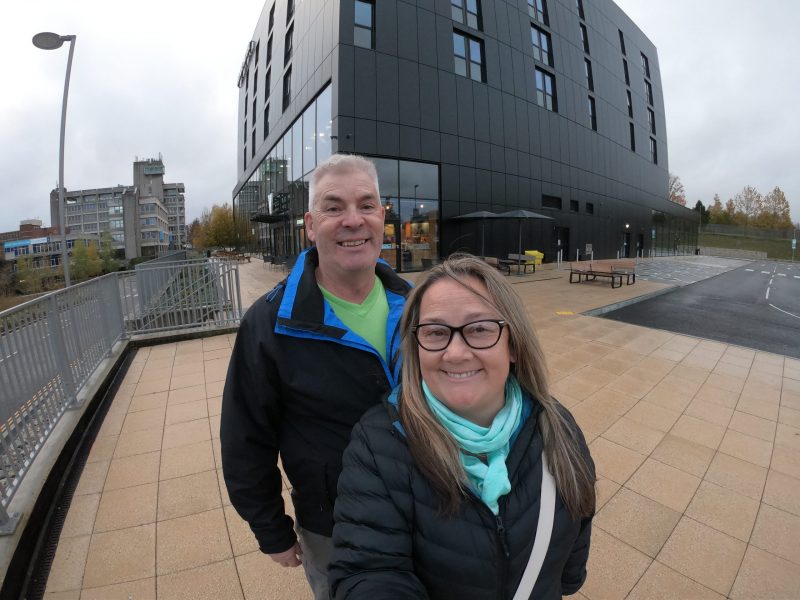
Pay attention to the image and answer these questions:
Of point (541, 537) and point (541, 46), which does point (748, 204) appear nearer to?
point (541, 46)

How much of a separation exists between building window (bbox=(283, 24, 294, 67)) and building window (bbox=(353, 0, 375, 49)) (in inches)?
313

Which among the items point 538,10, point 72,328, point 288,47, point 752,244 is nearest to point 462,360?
point 72,328

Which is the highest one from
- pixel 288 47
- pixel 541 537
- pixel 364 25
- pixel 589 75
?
pixel 589 75

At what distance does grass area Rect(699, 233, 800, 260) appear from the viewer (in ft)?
152

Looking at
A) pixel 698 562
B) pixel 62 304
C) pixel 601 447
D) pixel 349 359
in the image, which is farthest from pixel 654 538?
pixel 62 304

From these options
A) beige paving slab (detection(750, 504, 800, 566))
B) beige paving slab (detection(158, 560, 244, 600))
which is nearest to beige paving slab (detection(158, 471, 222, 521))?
beige paving slab (detection(158, 560, 244, 600))

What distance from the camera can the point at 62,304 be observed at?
12.4 ft

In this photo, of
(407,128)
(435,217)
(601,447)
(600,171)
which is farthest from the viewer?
(600,171)

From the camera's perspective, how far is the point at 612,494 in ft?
8.96

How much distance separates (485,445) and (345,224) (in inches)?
36.1

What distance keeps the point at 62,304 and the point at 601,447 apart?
5.81 metres

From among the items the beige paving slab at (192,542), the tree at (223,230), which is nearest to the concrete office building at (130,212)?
the tree at (223,230)

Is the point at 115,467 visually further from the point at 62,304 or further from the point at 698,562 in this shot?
the point at 698,562

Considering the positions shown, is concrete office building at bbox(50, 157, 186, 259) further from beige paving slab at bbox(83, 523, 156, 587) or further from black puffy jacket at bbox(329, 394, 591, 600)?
black puffy jacket at bbox(329, 394, 591, 600)
